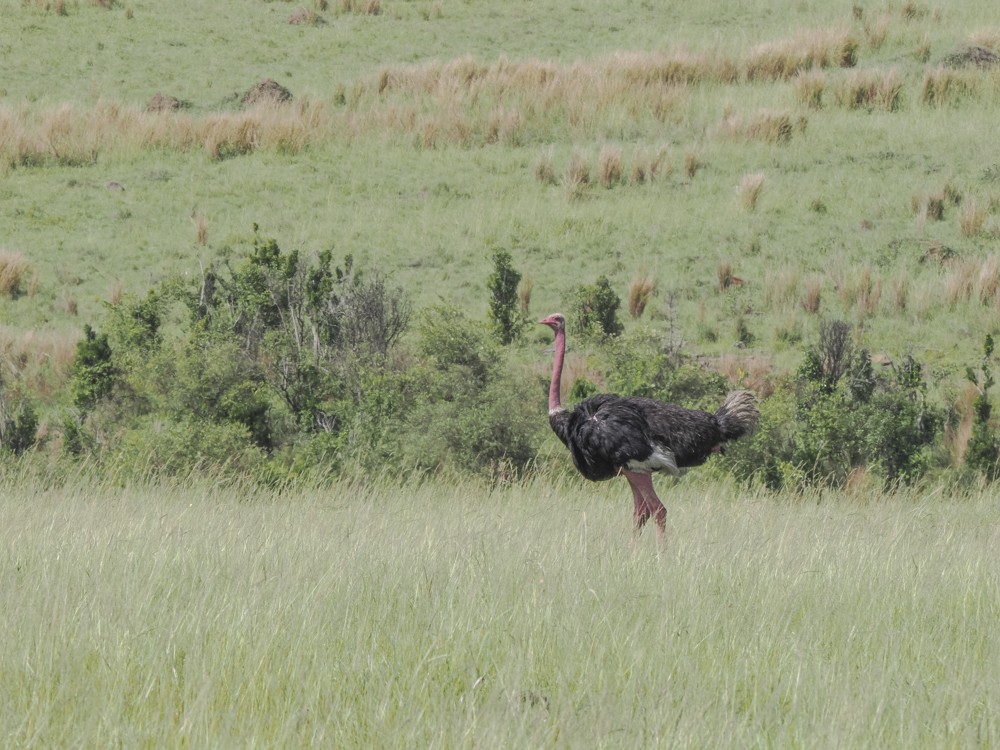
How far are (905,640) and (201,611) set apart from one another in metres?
2.29

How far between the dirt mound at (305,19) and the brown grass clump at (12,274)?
40.9ft

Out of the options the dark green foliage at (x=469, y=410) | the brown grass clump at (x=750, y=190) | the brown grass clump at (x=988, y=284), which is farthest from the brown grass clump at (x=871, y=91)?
the dark green foliage at (x=469, y=410)

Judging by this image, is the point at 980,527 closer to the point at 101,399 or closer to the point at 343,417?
the point at 343,417

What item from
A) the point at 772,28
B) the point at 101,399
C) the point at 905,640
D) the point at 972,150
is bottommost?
the point at 101,399

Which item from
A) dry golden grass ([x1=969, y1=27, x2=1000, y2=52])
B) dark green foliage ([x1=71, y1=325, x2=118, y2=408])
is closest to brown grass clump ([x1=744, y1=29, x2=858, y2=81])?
dry golden grass ([x1=969, y1=27, x2=1000, y2=52])

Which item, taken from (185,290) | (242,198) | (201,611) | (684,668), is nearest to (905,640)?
(684,668)

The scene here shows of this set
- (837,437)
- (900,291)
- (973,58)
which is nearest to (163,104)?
(900,291)

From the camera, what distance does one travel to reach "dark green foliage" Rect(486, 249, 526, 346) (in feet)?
46.5

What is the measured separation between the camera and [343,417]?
12.2 m

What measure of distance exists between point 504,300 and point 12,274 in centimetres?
552

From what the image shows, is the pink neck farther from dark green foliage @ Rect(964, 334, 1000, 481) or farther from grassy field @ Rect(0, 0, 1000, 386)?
grassy field @ Rect(0, 0, 1000, 386)

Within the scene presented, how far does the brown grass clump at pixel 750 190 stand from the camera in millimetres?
17219

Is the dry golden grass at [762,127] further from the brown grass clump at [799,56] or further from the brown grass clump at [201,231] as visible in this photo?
the brown grass clump at [201,231]

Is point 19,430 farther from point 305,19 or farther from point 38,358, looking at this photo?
point 305,19
